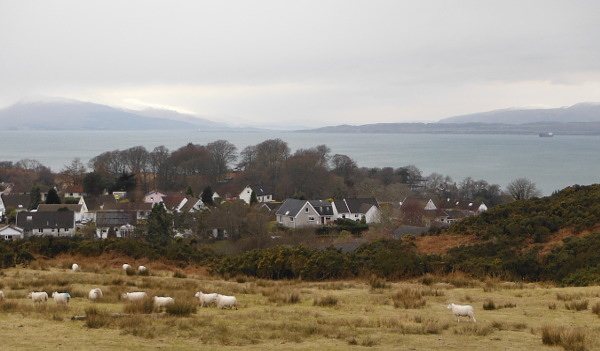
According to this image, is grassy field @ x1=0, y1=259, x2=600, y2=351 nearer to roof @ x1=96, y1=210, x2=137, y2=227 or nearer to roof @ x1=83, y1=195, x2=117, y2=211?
roof @ x1=96, y1=210, x2=137, y2=227

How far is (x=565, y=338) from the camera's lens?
8.12m

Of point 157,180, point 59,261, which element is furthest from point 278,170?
point 59,261

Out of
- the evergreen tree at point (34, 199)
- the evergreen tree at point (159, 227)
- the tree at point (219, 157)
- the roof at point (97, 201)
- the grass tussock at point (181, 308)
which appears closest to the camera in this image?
the grass tussock at point (181, 308)

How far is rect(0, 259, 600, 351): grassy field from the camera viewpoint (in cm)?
801

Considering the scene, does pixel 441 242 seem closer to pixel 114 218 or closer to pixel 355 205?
pixel 114 218

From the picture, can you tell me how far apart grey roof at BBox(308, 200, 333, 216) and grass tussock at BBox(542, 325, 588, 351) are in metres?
52.2

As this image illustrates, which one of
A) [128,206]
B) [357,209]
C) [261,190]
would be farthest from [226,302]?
[261,190]

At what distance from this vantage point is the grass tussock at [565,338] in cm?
785

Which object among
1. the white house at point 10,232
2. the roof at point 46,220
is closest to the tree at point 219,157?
the roof at point 46,220

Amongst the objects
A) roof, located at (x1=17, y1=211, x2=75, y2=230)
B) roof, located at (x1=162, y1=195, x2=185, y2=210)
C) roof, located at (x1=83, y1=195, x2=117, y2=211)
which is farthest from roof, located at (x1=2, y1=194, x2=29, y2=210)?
roof, located at (x1=162, y1=195, x2=185, y2=210)

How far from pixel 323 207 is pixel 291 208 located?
3861 millimetres

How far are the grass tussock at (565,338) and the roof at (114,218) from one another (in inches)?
1912

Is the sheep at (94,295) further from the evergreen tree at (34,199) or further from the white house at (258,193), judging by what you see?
the white house at (258,193)

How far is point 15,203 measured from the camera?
6875 cm
